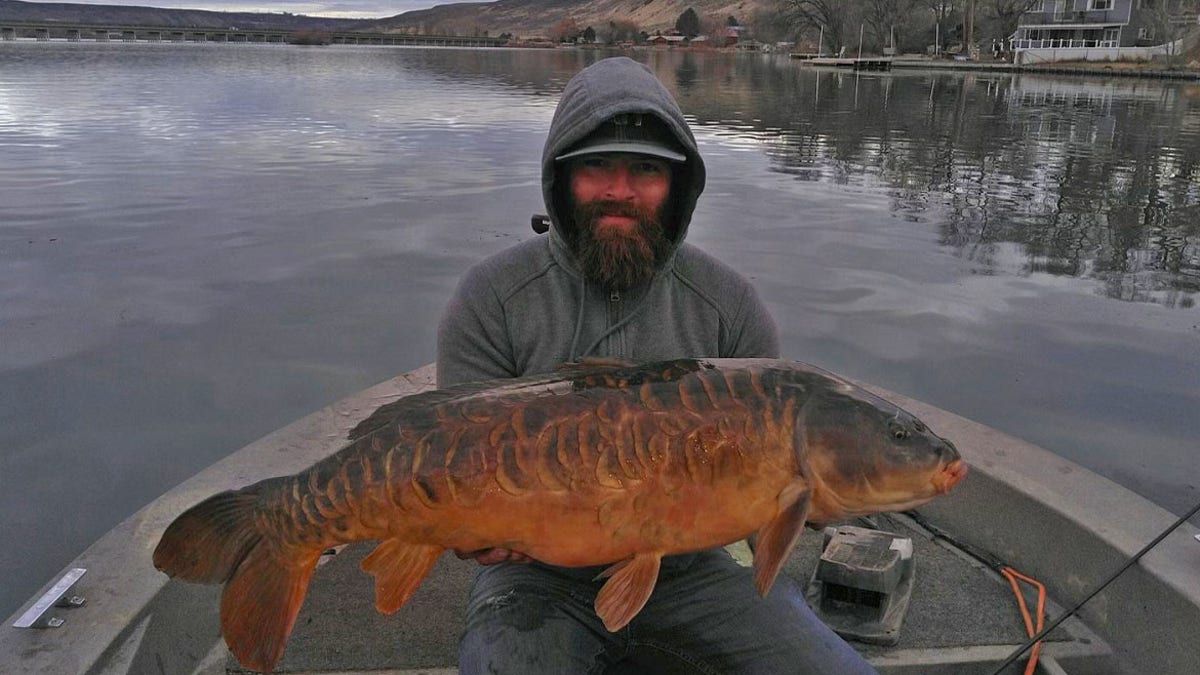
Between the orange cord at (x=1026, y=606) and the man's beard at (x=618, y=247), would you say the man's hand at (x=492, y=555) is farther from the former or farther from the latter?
the orange cord at (x=1026, y=606)

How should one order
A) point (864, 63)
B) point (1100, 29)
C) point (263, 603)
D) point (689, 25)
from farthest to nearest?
point (689, 25) → point (1100, 29) → point (864, 63) → point (263, 603)

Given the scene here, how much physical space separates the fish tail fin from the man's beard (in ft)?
4.40

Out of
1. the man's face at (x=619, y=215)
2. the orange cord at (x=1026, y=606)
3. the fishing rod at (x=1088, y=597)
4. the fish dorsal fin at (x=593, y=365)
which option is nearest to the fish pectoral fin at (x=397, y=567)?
the fish dorsal fin at (x=593, y=365)

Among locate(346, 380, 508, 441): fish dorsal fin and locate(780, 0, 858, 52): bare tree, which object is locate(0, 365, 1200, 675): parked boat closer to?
locate(346, 380, 508, 441): fish dorsal fin

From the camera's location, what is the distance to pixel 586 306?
3180 millimetres

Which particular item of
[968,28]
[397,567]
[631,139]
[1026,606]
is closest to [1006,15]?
[968,28]

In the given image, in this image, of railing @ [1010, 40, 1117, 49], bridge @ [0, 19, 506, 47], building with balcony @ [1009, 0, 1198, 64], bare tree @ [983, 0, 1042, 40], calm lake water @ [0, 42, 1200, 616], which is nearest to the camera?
calm lake water @ [0, 42, 1200, 616]

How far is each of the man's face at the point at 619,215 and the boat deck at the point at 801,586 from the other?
4.14 ft

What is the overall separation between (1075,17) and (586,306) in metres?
80.4

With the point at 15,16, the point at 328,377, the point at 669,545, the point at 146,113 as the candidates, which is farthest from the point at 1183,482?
the point at 15,16

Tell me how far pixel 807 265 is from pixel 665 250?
8.10 meters

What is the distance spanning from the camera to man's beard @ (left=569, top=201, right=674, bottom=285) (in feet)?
10.1

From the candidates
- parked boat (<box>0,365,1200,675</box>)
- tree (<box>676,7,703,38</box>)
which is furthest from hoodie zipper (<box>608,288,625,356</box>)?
tree (<box>676,7,703,38</box>)

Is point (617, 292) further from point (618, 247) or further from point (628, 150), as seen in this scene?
point (628, 150)
